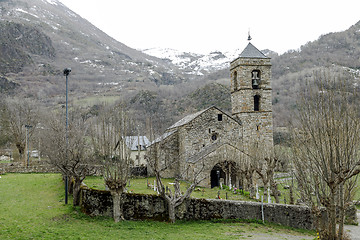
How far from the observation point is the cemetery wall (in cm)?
1446

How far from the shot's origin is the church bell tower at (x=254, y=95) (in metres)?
28.5

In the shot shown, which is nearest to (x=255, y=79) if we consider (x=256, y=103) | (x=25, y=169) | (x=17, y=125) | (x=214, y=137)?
(x=256, y=103)

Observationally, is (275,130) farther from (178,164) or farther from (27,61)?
(27,61)

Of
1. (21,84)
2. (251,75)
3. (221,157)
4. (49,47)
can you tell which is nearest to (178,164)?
(221,157)

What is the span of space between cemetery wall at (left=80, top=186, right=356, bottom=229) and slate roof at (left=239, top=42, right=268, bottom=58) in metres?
17.6

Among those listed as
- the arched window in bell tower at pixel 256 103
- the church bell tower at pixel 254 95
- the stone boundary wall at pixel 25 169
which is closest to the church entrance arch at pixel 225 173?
the church bell tower at pixel 254 95

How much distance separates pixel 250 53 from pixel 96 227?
2289 centimetres

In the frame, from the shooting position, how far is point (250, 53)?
29.3 meters

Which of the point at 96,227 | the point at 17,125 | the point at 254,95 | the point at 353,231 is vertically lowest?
the point at 353,231

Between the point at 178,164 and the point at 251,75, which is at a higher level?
the point at 251,75

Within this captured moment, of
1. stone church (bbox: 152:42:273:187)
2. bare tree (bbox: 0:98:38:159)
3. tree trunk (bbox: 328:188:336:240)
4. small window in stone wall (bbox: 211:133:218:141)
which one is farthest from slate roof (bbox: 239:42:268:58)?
bare tree (bbox: 0:98:38:159)

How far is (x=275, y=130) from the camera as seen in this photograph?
60531mm

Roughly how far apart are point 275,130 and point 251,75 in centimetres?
3493

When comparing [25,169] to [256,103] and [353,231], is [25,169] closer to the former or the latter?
[256,103]
